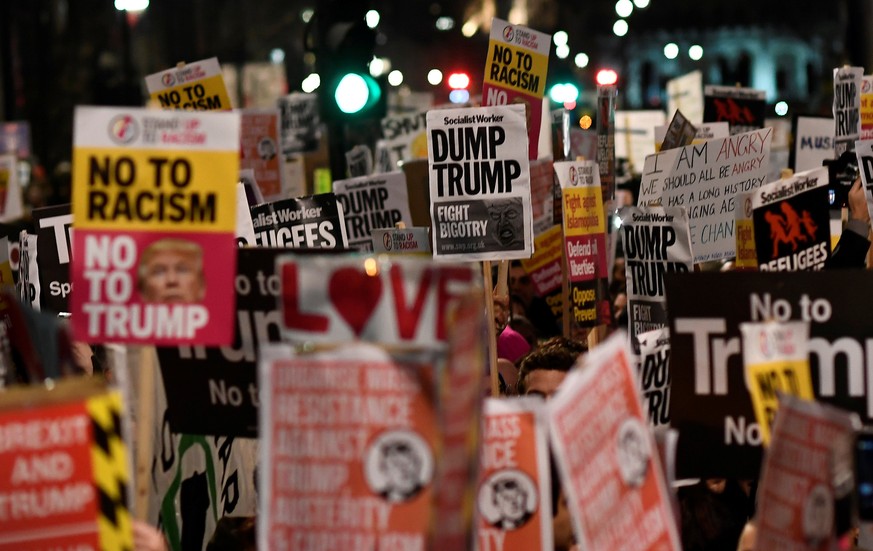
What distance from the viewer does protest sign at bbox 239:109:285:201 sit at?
1523cm

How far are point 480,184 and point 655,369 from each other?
2457mm

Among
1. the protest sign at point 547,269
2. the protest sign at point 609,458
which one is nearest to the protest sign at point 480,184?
the protest sign at point 547,269

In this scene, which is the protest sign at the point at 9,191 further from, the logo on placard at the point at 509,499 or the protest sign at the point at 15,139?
the protest sign at the point at 15,139

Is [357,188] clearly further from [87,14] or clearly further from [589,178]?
[87,14]

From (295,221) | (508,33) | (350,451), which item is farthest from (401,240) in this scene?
(350,451)

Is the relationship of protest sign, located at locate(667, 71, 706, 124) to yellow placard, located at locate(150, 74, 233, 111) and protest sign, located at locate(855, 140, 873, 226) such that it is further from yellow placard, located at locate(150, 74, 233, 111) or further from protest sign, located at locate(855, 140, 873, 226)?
protest sign, located at locate(855, 140, 873, 226)

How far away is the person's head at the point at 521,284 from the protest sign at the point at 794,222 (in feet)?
17.4

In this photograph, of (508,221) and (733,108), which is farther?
(733,108)

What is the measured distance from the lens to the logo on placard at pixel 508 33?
11.5m

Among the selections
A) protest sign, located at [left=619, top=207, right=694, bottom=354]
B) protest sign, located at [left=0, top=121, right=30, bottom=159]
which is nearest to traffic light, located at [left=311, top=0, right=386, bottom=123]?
protest sign, located at [left=619, top=207, right=694, bottom=354]

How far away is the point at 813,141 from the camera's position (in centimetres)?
1434

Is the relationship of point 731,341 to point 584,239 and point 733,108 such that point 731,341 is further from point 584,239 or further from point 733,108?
point 733,108

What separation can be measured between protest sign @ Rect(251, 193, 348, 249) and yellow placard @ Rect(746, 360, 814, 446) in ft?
13.7

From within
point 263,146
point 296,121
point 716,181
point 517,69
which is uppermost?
point 296,121
